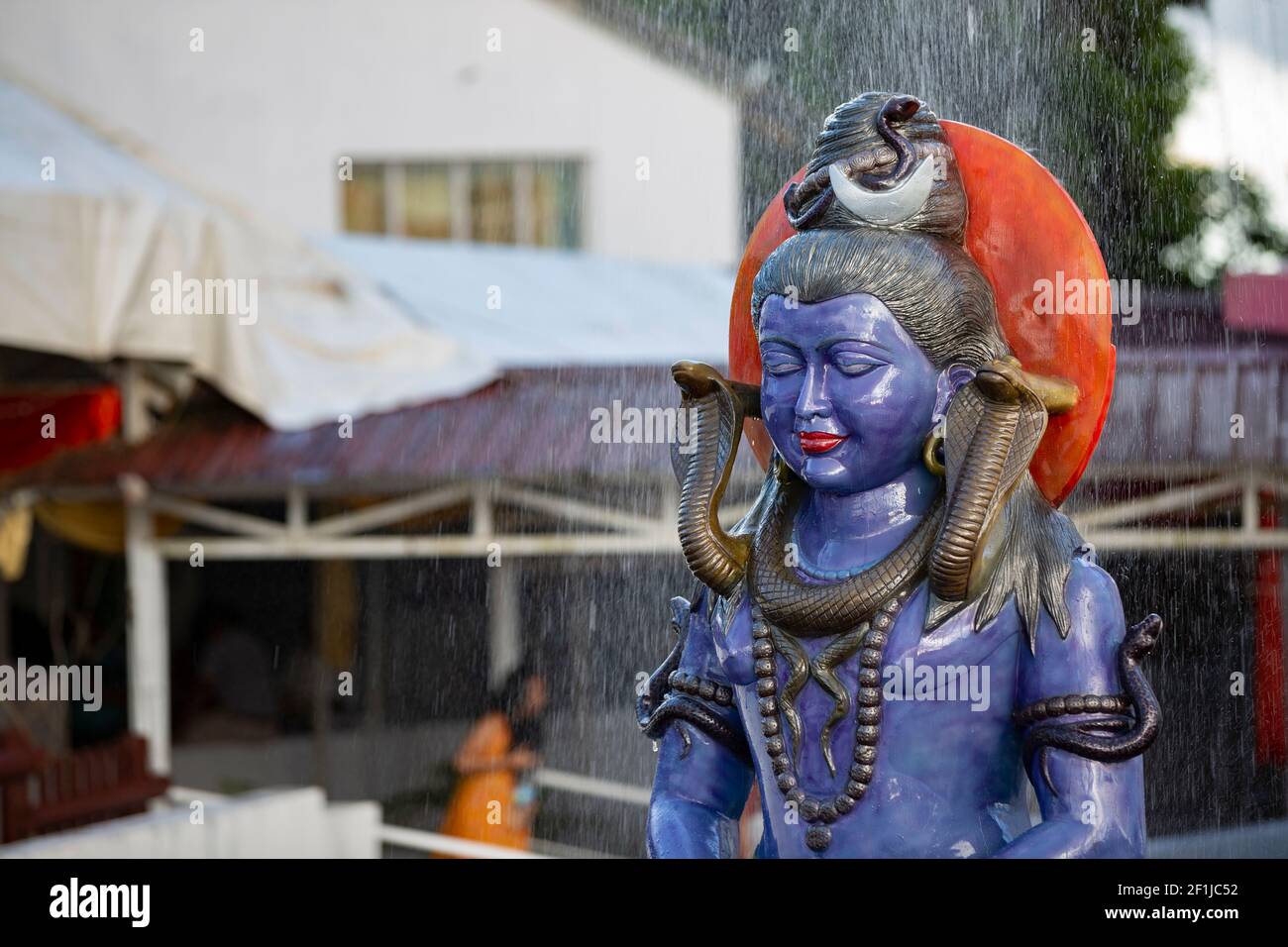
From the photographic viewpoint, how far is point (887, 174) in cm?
237

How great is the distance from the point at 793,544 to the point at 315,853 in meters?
3.65

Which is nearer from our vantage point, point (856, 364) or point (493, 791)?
point (856, 364)

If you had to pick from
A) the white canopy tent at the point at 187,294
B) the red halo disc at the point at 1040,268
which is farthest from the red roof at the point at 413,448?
the red halo disc at the point at 1040,268

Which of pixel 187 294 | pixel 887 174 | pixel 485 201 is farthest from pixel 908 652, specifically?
pixel 485 201

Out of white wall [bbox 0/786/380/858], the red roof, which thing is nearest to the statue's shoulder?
white wall [bbox 0/786/380/858]

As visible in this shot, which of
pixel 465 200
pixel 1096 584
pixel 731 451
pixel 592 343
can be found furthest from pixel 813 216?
pixel 465 200

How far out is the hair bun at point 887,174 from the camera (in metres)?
2.35

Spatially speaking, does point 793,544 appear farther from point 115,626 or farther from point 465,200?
point 465,200

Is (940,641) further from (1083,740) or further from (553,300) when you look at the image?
(553,300)

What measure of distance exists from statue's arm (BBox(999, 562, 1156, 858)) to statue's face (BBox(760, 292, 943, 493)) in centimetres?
34

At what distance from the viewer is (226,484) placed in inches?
278

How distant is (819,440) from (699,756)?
0.58 metres

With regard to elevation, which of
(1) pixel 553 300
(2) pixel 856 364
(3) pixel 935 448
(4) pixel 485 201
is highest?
(4) pixel 485 201

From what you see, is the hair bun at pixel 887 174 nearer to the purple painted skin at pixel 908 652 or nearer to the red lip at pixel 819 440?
the purple painted skin at pixel 908 652
